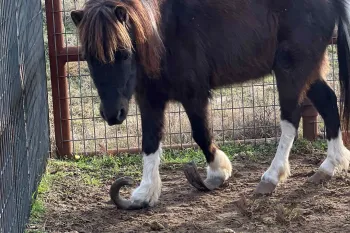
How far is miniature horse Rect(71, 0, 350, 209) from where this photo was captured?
4.77m

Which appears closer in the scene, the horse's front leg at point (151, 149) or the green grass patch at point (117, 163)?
the horse's front leg at point (151, 149)

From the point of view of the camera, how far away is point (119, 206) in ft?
15.8

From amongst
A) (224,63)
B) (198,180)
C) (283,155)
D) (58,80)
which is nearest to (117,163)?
(58,80)

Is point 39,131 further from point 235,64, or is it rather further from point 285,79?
point 285,79

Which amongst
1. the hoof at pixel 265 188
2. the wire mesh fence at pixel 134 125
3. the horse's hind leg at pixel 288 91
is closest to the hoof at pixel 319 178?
the horse's hind leg at pixel 288 91

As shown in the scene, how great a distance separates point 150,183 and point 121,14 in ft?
4.53

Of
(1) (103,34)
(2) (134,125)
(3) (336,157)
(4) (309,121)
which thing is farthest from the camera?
(2) (134,125)

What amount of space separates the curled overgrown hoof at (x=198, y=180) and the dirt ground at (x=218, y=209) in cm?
6

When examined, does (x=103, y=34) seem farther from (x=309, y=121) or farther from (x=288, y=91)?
(x=309, y=121)

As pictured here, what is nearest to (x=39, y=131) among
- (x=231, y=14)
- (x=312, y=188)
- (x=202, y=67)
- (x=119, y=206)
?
(x=119, y=206)

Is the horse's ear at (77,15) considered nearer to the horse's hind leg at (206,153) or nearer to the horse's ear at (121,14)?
the horse's ear at (121,14)

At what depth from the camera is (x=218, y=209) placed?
15.6 feet

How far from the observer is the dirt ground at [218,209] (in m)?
4.34

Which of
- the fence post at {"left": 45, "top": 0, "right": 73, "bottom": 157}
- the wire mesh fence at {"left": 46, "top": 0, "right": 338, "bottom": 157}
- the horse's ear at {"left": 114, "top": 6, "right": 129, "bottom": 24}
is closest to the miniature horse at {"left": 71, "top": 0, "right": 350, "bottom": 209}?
the horse's ear at {"left": 114, "top": 6, "right": 129, "bottom": 24}
